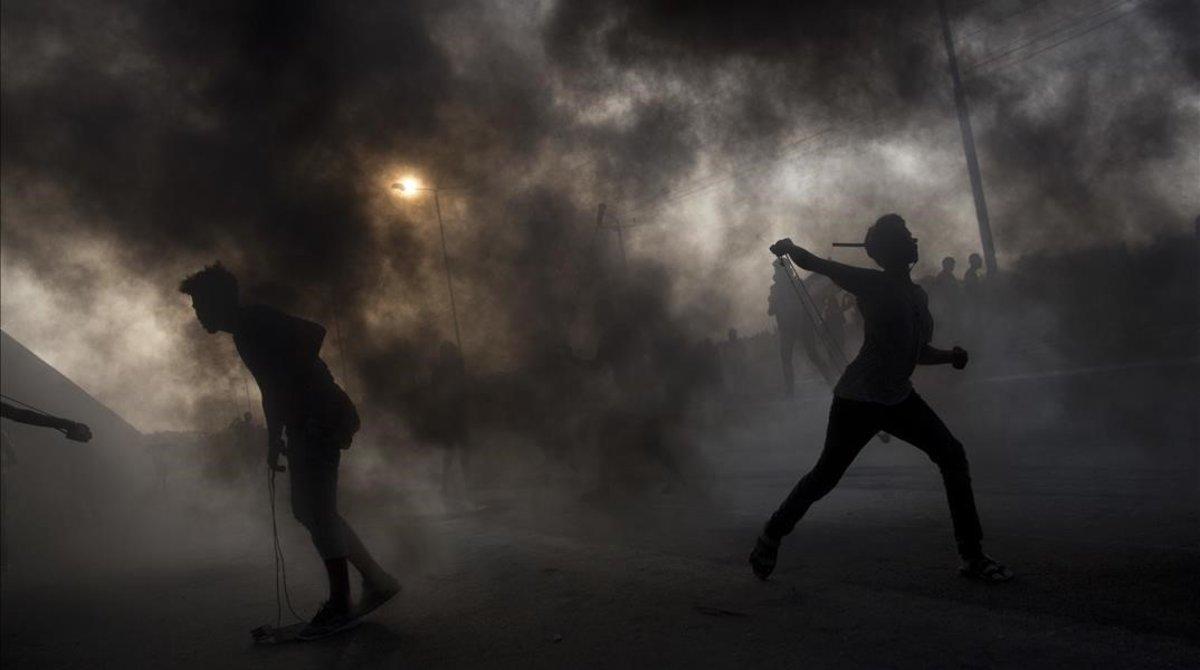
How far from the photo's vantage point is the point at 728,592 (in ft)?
10.7

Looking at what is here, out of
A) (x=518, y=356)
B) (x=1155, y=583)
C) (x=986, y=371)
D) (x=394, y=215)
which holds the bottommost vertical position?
(x=1155, y=583)

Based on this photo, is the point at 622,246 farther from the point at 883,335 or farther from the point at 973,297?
the point at 883,335

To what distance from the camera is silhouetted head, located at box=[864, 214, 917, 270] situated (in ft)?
11.0

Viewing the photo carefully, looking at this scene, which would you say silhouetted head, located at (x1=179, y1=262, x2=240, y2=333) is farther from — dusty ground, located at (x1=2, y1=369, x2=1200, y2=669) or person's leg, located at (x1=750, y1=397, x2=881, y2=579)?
person's leg, located at (x1=750, y1=397, x2=881, y2=579)

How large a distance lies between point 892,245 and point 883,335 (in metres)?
0.39

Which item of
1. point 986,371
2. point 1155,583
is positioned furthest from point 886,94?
point 1155,583

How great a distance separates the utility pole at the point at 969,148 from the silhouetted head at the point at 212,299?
754cm

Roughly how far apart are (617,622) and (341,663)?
3.29ft

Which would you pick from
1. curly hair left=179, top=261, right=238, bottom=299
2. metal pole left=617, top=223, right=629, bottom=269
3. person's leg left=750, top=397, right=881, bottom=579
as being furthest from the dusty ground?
metal pole left=617, top=223, right=629, bottom=269

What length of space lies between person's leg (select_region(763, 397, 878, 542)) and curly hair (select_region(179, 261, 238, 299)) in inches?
99.2

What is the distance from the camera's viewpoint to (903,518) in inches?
171

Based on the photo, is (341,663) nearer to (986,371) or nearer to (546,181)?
(546,181)

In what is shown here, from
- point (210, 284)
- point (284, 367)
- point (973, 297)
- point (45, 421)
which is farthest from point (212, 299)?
point (973, 297)

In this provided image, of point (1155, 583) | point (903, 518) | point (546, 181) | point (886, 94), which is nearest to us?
point (1155, 583)
